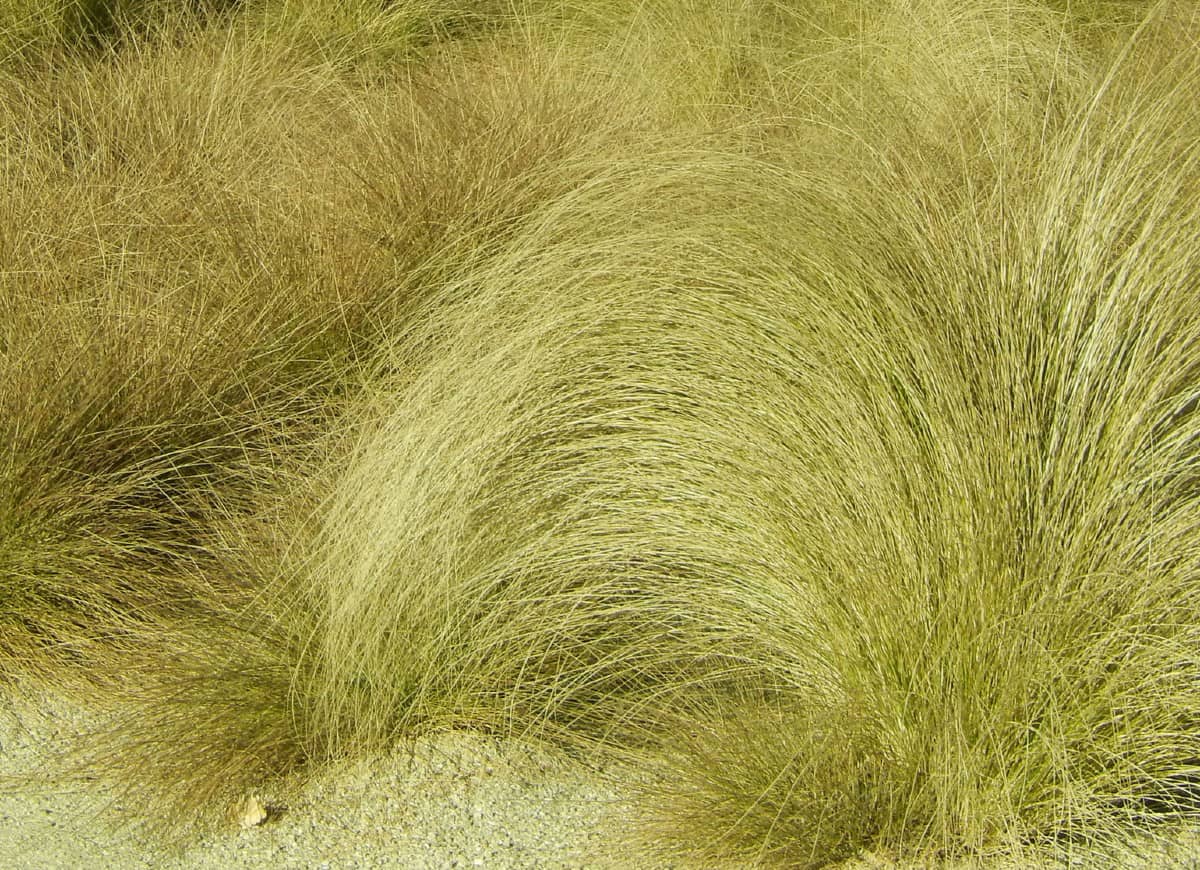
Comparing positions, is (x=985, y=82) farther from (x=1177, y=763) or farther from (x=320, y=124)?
(x=1177, y=763)

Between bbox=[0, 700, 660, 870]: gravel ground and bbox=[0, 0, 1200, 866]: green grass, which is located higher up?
bbox=[0, 0, 1200, 866]: green grass

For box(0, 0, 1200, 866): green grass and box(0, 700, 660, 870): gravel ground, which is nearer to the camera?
box(0, 0, 1200, 866): green grass

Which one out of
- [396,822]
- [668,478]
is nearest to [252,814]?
Result: [396,822]

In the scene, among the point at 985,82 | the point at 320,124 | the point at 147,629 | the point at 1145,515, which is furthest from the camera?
the point at 320,124

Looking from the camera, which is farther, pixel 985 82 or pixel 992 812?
pixel 985 82

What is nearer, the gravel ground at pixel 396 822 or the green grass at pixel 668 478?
the green grass at pixel 668 478

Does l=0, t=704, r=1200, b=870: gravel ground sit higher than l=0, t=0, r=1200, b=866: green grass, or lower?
lower

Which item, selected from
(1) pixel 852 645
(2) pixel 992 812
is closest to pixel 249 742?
(1) pixel 852 645

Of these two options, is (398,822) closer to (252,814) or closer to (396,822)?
(396,822)
